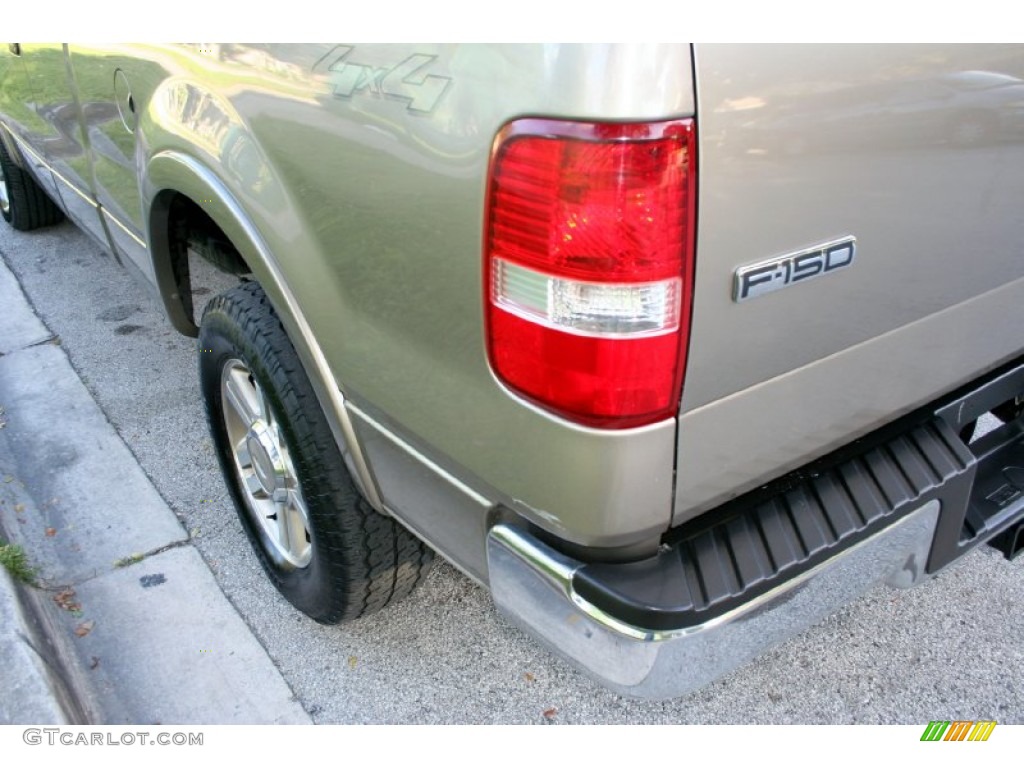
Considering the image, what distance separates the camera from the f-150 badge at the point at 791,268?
136 centimetres

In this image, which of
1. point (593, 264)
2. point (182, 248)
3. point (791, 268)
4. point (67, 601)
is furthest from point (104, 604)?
point (791, 268)

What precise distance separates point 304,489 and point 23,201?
3851 mm

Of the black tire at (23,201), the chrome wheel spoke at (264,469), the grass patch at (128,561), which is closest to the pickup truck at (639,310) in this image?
the chrome wheel spoke at (264,469)

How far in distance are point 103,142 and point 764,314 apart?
2.27m

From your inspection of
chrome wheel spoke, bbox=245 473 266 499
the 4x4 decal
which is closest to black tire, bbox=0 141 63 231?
chrome wheel spoke, bbox=245 473 266 499

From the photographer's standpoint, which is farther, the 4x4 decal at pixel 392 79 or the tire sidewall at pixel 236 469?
the tire sidewall at pixel 236 469

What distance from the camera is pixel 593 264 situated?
1303 mm

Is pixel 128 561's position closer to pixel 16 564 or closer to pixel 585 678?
pixel 16 564

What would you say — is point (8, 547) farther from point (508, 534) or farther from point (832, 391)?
point (832, 391)

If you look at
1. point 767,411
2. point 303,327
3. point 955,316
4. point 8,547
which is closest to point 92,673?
point 8,547

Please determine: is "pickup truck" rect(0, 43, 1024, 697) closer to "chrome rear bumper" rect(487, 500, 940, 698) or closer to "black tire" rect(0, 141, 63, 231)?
"chrome rear bumper" rect(487, 500, 940, 698)
